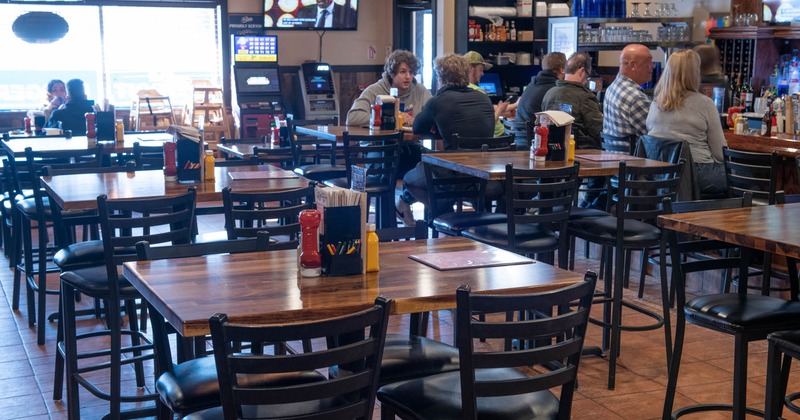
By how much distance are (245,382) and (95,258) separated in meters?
2.00

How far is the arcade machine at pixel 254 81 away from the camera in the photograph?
11.7 meters

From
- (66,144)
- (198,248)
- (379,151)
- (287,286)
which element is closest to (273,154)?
(379,151)

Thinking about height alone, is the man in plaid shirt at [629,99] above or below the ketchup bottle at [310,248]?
above

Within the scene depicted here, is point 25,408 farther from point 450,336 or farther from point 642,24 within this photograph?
point 642,24

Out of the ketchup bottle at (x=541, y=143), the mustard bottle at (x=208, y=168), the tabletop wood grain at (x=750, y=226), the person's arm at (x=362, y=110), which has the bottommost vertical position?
the tabletop wood grain at (x=750, y=226)

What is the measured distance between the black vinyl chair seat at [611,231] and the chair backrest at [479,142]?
1.36m

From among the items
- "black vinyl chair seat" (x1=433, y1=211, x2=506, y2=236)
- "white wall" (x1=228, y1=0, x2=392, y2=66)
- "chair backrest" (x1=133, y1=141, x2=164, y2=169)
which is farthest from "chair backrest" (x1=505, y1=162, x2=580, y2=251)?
"white wall" (x1=228, y1=0, x2=392, y2=66)

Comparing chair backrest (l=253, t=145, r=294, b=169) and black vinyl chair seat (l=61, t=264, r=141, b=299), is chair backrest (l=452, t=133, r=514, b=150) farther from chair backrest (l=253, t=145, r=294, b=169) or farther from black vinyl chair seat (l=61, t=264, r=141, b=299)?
black vinyl chair seat (l=61, t=264, r=141, b=299)

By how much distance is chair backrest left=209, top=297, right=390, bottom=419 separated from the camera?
85.9 inches

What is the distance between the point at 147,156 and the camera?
647 cm

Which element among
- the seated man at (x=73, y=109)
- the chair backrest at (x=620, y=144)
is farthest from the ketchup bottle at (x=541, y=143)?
the seated man at (x=73, y=109)

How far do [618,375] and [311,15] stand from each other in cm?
851

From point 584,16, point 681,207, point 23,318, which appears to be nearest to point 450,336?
point 681,207

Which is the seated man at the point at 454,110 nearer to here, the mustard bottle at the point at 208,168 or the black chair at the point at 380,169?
the black chair at the point at 380,169
